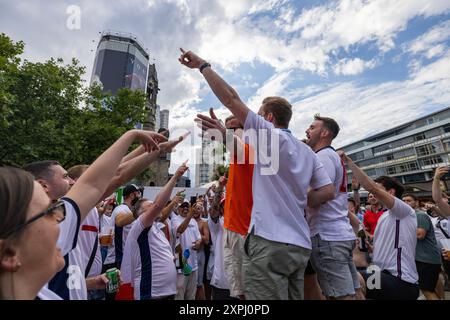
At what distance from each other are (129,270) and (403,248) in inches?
137

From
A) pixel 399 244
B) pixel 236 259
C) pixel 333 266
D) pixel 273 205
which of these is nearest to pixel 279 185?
pixel 273 205

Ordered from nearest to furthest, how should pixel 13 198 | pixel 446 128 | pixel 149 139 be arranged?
pixel 13 198 < pixel 149 139 < pixel 446 128

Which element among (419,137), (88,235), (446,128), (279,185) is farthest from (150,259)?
(419,137)

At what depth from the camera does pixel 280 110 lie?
261 cm

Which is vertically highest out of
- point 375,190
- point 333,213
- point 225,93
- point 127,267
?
point 225,93

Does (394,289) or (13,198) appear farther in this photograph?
(394,289)

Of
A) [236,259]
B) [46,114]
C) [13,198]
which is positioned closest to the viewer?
[13,198]

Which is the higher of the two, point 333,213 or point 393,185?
point 393,185

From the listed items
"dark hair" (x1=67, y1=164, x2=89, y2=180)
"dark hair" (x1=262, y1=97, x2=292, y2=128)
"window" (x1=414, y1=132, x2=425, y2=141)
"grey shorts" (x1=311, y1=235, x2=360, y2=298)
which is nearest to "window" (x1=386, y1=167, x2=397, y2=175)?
"window" (x1=414, y1=132, x2=425, y2=141)

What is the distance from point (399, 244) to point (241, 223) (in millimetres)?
2110

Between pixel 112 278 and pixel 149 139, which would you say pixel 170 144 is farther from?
pixel 112 278

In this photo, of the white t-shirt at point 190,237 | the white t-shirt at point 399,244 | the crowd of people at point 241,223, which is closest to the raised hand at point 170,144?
the crowd of people at point 241,223

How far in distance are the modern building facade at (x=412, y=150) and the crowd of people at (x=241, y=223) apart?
2429 inches

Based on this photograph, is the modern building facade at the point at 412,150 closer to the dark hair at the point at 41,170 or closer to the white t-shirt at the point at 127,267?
the white t-shirt at the point at 127,267
